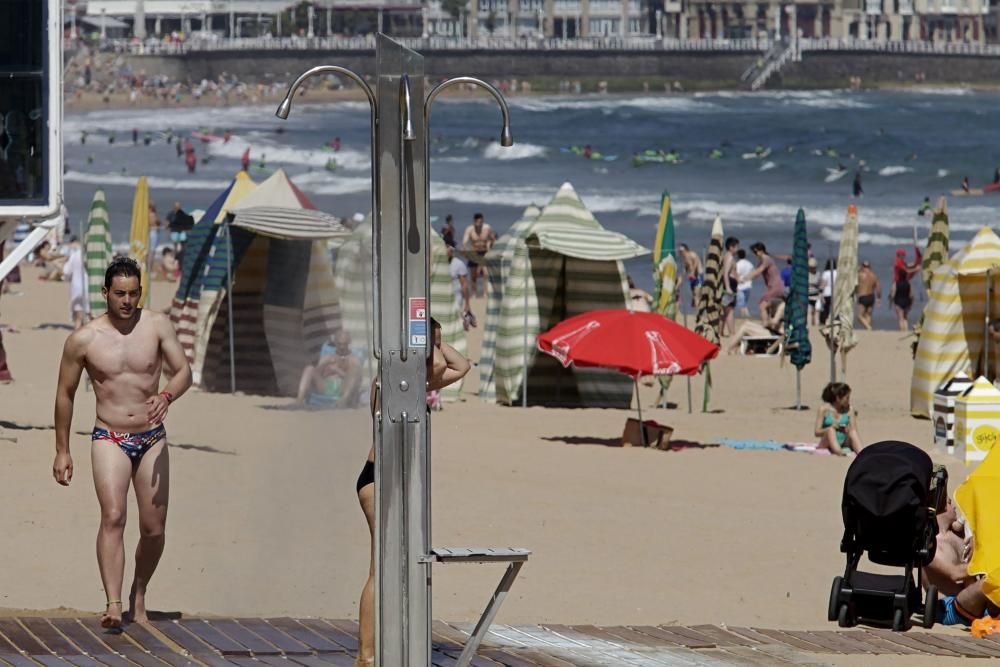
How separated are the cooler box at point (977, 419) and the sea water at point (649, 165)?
7.20 meters

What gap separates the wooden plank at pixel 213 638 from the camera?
5422 mm

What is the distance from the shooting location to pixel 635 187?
190 feet

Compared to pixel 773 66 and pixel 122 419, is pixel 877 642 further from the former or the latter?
pixel 773 66

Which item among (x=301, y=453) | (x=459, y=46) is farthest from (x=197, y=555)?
(x=459, y=46)

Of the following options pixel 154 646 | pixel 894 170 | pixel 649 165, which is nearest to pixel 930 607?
pixel 154 646

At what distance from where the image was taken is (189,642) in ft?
18.1

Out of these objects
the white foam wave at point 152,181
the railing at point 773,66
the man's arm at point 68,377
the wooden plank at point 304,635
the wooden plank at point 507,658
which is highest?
the railing at point 773,66

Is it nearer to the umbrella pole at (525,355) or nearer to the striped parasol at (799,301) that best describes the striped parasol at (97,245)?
the umbrella pole at (525,355)

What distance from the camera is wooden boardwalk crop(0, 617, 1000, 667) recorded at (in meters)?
5.35

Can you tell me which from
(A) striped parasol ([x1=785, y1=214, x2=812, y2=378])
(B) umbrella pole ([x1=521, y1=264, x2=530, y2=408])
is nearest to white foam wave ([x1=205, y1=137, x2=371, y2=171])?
(B) umbrella pole ([x1=521, y1=264, x2=530, y2=408])

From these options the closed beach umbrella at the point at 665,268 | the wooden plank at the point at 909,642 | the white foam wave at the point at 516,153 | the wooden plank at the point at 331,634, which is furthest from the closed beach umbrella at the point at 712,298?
the white foam wave at the point at 516,153

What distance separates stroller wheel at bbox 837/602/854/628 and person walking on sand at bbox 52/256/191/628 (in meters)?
2.32

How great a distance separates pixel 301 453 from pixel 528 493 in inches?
176

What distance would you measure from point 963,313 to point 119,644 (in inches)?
343
